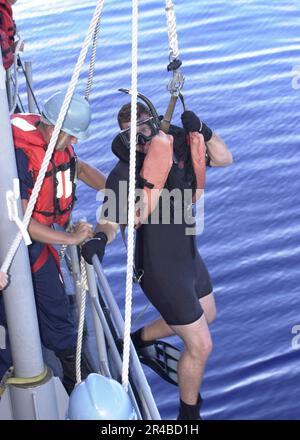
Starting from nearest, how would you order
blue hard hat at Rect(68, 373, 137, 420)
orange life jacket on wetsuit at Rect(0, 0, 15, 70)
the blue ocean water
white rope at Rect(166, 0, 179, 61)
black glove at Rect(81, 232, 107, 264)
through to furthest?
blue hard hat at Rect(68, 373, 137, 420) → white rope at Rect(166, 0, 179, 61) → black glove at Rect(81, 232, 107, 264) → orange life jacket on wetsuit at Rect(0, 0, 15, 70) → the blue ocean water

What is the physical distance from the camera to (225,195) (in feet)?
20.0

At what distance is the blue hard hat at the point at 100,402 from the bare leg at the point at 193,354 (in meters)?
0.79

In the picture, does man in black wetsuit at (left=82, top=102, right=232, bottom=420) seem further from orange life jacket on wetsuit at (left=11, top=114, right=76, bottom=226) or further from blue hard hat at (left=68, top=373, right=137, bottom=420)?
blue hard hat at (left=68, top=373, right=137, bottom=420)

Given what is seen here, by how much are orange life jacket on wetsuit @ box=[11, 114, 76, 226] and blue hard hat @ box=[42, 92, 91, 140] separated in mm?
90

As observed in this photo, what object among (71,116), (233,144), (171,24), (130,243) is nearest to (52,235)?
(71,116)

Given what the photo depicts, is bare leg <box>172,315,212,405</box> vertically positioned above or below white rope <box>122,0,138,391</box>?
below

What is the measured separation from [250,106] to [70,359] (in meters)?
4.70

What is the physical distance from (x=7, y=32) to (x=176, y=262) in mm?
1400

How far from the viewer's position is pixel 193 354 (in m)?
2.82

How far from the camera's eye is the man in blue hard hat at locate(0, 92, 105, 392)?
2625 mm

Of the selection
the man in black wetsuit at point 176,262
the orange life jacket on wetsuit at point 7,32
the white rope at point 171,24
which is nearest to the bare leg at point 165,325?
the man in black wetsuit at point 176,262

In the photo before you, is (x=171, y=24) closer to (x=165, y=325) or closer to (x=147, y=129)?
(x=147, y=129)

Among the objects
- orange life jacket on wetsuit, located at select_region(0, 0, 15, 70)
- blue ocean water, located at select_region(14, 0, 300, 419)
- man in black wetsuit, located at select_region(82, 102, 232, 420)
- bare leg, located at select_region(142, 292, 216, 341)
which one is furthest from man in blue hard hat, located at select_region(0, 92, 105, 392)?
blue ocean water, located at select_region(14, 0, 300, 419)

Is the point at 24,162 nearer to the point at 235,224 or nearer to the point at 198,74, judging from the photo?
the point at 235,224
